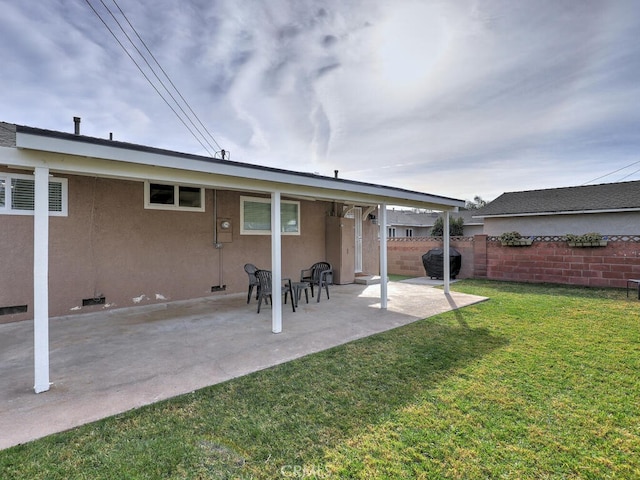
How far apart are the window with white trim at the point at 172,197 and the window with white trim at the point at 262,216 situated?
1237 mm

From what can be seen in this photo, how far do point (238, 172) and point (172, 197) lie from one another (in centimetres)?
384

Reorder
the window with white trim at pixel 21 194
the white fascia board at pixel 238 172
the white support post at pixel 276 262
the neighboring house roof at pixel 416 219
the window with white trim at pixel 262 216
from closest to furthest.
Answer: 1. the white fascia board at pixel 238 172
2. the white support post at pixel 276 262
3. the window with white trim at pixel 21 194
4. the window with white trim at pixel 262 216
5. the neighboring house roof at pixel 416 219

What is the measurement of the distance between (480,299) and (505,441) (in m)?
6.31

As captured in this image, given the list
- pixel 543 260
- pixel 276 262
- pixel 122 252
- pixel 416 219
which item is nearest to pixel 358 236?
pixel 543 260

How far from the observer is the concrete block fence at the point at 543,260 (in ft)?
32.2

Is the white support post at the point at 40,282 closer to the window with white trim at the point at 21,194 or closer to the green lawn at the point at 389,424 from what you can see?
the green lawn at the point at 389,424

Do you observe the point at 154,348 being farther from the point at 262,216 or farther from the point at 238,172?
the point at 262,216

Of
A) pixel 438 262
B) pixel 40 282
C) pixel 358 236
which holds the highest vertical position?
pixel 358 236

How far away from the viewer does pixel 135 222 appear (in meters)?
7.14

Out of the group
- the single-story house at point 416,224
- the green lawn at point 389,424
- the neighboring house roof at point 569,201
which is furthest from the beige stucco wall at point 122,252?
the single-story house at point 416,224

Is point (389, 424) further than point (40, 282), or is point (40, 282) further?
point (40, 282)

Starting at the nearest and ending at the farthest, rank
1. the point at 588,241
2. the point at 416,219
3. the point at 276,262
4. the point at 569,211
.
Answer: the point at 276,262 < the point at 588,241 < the point at 569,211 < the point at 416,219

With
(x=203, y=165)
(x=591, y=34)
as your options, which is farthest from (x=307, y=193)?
(x=591, y=34)

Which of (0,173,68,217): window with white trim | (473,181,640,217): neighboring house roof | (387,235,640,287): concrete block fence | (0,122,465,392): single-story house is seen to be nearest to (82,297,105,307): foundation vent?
(0,122,465,392): single-story house
